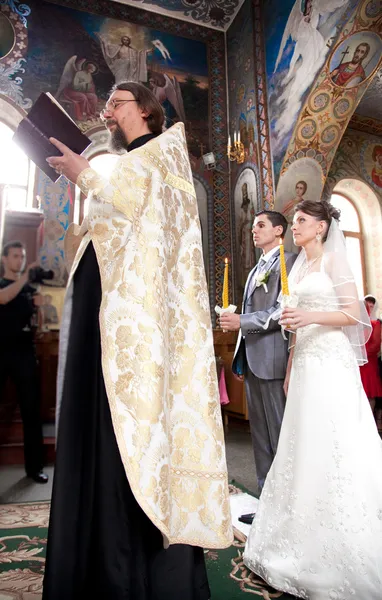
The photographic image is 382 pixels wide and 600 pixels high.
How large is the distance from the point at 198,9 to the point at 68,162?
9.50 metres

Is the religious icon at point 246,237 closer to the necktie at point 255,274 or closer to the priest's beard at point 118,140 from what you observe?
the necktie at point 255,274

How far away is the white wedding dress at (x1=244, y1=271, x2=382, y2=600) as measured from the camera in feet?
5.76

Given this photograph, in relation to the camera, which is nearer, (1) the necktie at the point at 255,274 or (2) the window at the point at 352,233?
(1) the necktie at the point at 255,274

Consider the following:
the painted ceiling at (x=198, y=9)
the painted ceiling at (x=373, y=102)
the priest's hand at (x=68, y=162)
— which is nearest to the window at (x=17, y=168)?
the painted ceiling at (x=198, y=9)

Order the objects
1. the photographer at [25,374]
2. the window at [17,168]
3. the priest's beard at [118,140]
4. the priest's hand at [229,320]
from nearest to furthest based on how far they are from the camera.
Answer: the priest's beard at [118,140] → the photographer at [25,374] → the priest's hand at [229,320] → the window at [17,168]

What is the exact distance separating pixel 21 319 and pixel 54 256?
5.61 meters

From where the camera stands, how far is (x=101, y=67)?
27.4ft

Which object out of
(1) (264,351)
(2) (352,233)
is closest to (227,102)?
(2) (352,233)

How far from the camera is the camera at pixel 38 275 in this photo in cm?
122

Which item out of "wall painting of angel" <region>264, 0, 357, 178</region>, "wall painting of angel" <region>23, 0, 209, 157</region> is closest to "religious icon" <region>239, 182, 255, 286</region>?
"wall painting of angel" <region>264, 0, 357, 178</region>

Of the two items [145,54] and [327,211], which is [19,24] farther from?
[327,211]

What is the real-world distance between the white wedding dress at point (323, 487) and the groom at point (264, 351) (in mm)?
398

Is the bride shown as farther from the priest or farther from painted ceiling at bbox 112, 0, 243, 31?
painted ceiling at bbox 112, 0, 243, 31

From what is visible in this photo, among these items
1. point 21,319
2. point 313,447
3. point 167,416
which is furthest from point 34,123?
point 313,447
